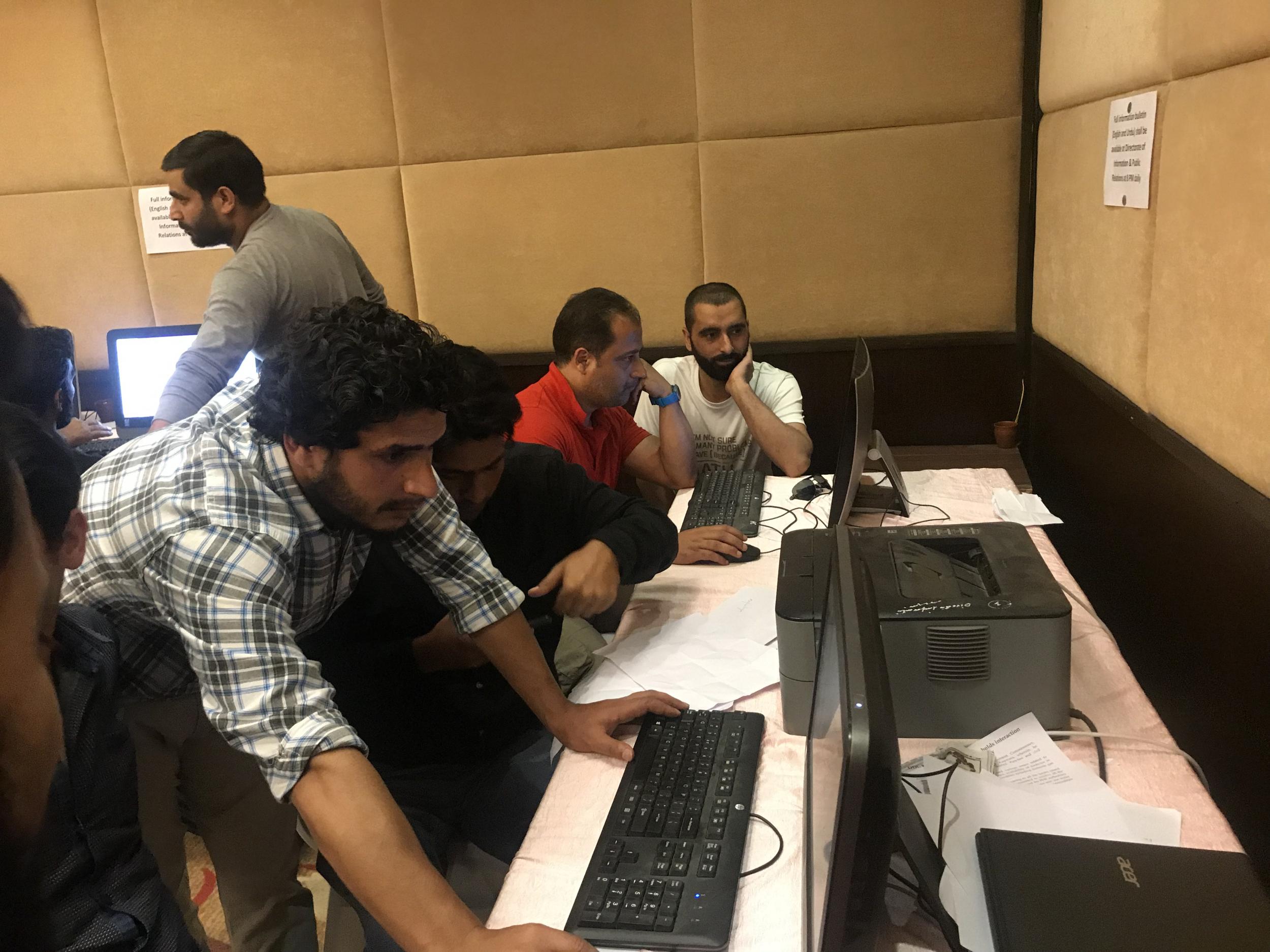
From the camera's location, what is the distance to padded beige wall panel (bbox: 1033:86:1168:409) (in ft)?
6.07

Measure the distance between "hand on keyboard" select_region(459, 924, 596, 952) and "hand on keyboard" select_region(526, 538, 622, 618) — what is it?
67cm

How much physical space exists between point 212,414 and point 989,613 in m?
1.04

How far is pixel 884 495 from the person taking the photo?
6.69 feet

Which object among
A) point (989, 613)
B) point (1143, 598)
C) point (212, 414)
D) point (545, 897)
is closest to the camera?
point (545, 897)

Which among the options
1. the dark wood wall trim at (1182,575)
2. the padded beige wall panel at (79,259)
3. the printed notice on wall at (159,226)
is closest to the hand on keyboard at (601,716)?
the dark wood wall trim at (1182,575)

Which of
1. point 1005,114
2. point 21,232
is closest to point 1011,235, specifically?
point 1005,114

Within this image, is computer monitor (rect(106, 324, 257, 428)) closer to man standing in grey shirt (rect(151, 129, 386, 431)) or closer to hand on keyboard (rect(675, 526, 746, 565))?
man standing in grey shirt (rect(151, 129, 386, 431))

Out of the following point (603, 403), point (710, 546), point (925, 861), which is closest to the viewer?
point (925, 861)

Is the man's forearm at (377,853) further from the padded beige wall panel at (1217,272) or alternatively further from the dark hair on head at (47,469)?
the padded beige wall panel at (1217,272)

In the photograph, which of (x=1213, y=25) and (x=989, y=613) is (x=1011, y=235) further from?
(x=989, y=613)

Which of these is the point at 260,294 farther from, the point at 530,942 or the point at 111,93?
the point at 530,942

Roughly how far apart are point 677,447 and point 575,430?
0.37 m

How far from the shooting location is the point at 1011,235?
2795 millimetres

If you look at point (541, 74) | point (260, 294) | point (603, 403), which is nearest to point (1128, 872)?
point (603, 403)
